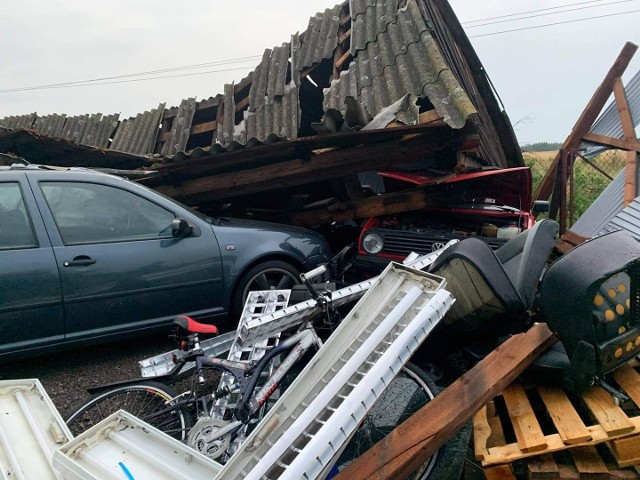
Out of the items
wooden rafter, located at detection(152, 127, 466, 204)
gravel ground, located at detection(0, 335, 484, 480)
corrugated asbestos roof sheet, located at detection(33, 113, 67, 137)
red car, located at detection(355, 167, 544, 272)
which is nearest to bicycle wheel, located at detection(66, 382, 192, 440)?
gravel ground, located at detection(0, 335, 484, 480)

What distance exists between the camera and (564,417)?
2.46 metres

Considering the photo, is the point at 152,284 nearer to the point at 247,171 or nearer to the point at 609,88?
the point at 247,171

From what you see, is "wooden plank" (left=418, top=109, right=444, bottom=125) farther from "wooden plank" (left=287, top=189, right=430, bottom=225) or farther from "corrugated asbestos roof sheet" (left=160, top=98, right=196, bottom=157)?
"corrugated asbestos roof sheet" (left=160, top=98, right=196, bottom=157)

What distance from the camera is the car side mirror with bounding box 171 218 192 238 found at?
373 cm

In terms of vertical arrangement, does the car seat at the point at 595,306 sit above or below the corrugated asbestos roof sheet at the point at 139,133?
below

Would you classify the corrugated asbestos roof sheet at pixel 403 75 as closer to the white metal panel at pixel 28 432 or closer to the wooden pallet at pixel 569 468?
the wooden pallet at pixel 569 468

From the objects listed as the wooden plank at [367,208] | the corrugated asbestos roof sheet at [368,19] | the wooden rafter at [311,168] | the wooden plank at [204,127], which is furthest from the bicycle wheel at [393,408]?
the wooden plank at [204,127]

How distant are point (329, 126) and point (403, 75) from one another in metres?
1.83

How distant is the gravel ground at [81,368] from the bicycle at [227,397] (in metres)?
0.74

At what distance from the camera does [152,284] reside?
3.64 m

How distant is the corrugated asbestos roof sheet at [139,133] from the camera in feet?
26.4

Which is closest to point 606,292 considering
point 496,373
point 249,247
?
point 496,373

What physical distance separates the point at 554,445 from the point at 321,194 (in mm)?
3970

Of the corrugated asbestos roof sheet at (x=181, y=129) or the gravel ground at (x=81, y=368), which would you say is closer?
the gravel ground at (x=81, y=368)
